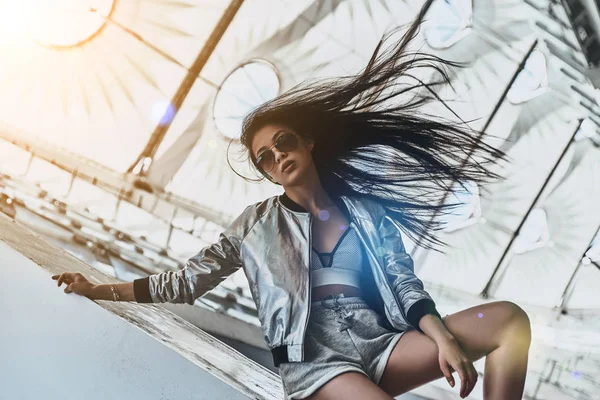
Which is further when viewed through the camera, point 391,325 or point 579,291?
point 579,291

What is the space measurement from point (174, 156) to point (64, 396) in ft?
3.11

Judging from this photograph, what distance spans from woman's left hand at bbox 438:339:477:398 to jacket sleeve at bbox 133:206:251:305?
673mm

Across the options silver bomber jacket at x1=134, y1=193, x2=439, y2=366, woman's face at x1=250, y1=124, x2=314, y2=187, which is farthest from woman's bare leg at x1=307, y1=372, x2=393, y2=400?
woman's face at x1=250, y1=124, x2=314, y2=187

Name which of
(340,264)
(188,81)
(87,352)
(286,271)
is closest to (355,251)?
(340,264)

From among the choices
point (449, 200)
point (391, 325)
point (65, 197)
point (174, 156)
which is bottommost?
point (65, 197)

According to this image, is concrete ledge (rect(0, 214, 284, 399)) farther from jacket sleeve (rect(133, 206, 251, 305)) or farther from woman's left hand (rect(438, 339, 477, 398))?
woman's left hand (rect(438, 339, 477, 398))

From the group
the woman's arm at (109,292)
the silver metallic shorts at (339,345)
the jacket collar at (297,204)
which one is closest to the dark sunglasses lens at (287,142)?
the jacket collar at (297,204)

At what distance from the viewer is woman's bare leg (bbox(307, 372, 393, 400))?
46.2 inches

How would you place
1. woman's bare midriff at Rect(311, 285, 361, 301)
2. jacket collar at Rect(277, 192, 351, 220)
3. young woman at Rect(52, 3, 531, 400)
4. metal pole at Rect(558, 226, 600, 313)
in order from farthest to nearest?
metal pole at Rect(558, 226, 600, 313) → jacket collar at Rect(277, 192, 351, 220) → woman's bare midriff at Rect(311, 285, 361, 301) → young woman at Rect(52, 3, 531, 400)

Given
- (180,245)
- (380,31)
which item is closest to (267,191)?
(180,245)

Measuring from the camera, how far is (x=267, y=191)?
1.68 m

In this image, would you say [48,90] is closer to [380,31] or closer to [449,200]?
[380,31]

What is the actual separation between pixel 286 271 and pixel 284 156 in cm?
37

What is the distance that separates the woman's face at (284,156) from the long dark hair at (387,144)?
3 centimetres
